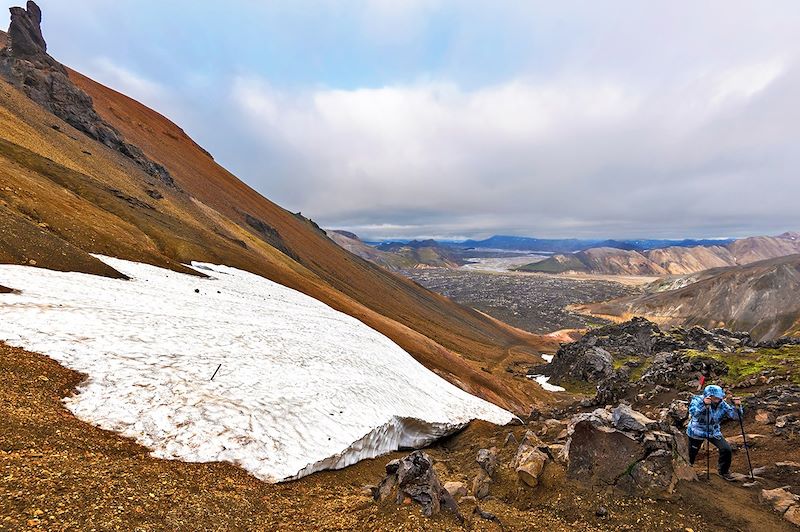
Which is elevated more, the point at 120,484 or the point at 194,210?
the point at 194,210

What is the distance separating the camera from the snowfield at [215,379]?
40.8 feet

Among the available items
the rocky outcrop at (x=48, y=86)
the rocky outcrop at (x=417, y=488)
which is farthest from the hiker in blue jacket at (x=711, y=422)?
the rocky outcrop at (x=48, y=86)

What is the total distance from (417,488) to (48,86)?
102 meters

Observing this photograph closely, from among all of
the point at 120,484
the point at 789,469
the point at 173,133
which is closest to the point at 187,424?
the point at 120,484

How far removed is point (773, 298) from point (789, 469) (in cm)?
20438

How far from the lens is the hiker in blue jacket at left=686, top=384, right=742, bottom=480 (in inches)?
543

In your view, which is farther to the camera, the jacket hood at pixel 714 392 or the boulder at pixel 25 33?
the boulder at pixel 25 33

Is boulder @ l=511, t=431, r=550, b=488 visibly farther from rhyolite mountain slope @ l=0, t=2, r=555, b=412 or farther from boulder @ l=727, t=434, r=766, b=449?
rhyolite mountain slope @ l=0, t=2, r=555, b=412

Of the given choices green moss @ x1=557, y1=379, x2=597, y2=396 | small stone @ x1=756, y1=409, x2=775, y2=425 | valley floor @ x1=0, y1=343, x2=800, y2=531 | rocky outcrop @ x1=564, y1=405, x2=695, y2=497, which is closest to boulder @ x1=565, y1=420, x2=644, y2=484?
rocky outcrop @ x1=564, y1=405, x2=695, y2=497

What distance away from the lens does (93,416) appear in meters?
→ 11.8

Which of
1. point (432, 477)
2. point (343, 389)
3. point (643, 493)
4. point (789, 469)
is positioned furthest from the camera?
point (343, 389)

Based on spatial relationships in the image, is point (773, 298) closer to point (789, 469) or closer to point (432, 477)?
point (789, 469)

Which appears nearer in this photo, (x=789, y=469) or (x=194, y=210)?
(x=789, y=469)

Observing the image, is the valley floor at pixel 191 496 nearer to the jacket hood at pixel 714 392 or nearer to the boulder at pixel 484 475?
the boulder at pixel 484 475
